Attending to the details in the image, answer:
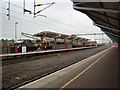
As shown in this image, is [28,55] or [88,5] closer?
[88,5]

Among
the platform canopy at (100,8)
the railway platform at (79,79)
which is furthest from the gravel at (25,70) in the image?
the platform canopy at (100,8)

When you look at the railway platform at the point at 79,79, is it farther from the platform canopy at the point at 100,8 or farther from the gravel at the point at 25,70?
the platform canopy at the point at 100,8

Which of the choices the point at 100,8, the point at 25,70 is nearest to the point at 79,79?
the point at 25,70

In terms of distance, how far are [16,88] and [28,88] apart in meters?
0.58

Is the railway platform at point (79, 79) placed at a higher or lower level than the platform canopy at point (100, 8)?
lower

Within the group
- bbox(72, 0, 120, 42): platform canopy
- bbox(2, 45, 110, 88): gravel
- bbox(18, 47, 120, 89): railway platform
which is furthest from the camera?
bbox(72, 0, 120, 42): platform canopy

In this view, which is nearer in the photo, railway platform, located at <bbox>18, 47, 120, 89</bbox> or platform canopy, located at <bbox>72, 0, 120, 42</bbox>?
railway platform, located at <bbox>18, 47, 120, 89</bbox>

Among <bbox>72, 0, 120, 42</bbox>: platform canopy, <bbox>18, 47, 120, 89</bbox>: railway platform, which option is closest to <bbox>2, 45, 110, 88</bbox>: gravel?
<bbox>18, 47, 120, 89</bbox>: railway platform

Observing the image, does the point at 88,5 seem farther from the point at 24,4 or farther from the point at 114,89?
the point at 114,89

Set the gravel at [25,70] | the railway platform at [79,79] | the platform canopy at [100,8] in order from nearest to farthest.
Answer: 1. the railway platform at [79,79]
2. the gravel at [25,70]
3. the platform canopy at [100,8]

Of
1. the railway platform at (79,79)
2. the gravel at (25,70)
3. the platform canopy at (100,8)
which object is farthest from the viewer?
the platform canopy at (100,8)

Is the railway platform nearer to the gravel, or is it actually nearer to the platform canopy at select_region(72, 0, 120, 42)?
the gravel

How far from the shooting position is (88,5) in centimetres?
1374

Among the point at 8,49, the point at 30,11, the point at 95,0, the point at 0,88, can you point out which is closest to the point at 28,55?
the point at 8,49
